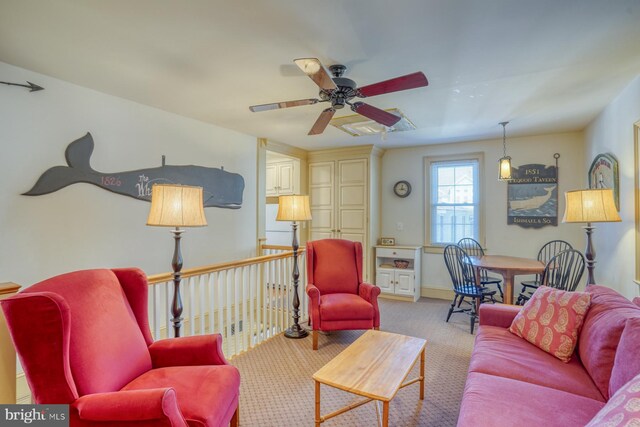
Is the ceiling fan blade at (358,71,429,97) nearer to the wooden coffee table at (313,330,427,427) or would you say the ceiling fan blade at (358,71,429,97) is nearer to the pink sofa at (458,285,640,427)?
the pink sofa at (458,285,640,427)

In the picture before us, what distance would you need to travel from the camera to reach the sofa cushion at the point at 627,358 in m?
1.32

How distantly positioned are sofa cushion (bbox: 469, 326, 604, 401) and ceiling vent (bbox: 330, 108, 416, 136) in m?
2.28

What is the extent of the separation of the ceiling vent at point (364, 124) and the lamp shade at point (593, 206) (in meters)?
1.73

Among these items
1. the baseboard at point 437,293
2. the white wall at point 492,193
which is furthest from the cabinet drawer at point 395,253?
the baseboard at point 437,293

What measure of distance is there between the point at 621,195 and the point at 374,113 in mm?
2430

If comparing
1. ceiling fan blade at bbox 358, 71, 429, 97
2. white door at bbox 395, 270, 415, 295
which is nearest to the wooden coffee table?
ceiling fan blade at bbox 358, 71, 429, 97

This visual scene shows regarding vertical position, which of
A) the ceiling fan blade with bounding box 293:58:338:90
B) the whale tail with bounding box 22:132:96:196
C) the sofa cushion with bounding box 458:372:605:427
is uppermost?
the ceiling fan blade with bounding box 293:58:338:90

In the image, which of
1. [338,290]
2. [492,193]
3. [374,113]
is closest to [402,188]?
[492,193]

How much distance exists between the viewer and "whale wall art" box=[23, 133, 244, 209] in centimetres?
270

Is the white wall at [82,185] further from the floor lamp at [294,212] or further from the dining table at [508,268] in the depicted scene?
the dining table at [508,268]

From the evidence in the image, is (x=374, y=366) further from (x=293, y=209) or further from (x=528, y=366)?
(x=293, y=209)

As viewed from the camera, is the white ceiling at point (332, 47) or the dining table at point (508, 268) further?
the dining table at point (508, 268)

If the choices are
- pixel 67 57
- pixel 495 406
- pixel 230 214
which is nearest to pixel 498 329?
pixel 495 406

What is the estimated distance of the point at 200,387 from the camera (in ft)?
5.15
